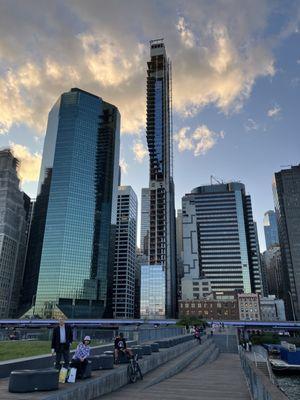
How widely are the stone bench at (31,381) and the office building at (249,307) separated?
613 ft

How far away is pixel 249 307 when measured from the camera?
18250cm

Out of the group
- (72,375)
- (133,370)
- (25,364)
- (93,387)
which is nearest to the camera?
(93,387)

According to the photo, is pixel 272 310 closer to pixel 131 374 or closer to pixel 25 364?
pixel 131 374

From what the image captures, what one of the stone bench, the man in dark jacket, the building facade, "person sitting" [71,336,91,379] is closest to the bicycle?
the man in dark jacket

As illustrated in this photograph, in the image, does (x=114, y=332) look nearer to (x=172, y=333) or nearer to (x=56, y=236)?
(x=172, y=333)

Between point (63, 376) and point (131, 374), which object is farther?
point (131, 374)

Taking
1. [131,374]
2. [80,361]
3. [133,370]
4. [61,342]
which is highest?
[61,342]

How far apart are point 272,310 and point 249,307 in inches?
851

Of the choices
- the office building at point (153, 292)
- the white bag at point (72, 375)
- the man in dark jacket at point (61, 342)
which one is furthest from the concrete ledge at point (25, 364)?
the office building at point (153, 292)

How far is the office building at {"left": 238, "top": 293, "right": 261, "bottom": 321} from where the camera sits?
594ft

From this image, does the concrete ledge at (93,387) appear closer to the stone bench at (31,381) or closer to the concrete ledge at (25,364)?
the stone bench at (31,381)

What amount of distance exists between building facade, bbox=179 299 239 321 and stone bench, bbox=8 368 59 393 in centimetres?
17858

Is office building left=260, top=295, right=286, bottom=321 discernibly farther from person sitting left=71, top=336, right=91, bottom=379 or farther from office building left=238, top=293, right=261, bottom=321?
person sitting left=71, top=336, right=91, bottom=379

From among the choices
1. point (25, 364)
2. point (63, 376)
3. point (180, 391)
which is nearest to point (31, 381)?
point (63, 376)
